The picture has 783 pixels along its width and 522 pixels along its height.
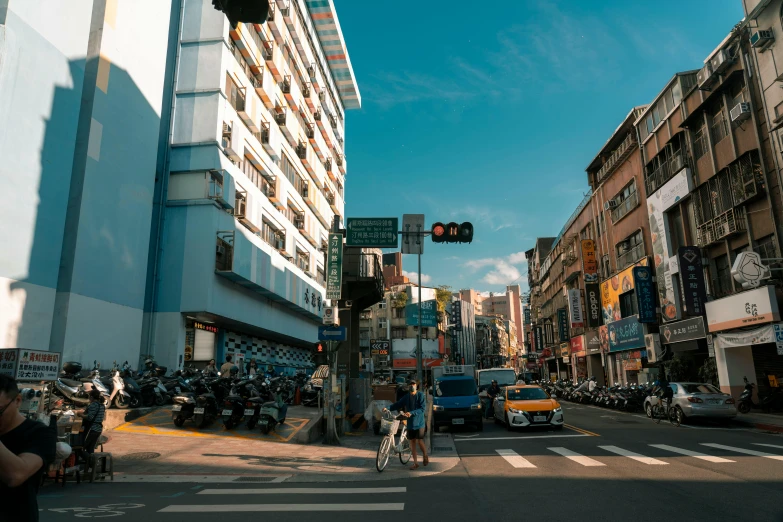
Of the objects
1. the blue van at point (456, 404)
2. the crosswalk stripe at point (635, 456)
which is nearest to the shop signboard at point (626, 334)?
the blue van at point (456, 404)

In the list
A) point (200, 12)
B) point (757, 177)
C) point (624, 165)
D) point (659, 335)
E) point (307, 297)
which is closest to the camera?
point (757, 177)

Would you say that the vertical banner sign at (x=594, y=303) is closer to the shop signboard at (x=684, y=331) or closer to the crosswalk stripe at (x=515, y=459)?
the shop signboard at (x=684, y=331)

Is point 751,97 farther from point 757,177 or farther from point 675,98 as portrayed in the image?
point 675,98

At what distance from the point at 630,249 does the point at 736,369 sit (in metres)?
12.8

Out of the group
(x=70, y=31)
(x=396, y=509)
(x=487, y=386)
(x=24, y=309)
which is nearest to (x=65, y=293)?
(x=24, y=309)

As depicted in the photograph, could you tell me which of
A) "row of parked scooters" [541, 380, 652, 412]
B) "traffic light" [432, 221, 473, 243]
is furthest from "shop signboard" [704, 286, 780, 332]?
"traffic light" [432, 221, 473, 243]

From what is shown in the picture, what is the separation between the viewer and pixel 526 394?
18656 millimetres

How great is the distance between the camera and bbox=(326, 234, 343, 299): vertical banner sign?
1755cm

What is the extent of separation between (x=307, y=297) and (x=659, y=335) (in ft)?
72.2

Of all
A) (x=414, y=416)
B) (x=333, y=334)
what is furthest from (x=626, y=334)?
(x=414, y=416)

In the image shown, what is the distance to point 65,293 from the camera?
17094 millimetres

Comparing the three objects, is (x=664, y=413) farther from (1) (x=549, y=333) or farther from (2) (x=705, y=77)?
(1) (x=549, y=333)

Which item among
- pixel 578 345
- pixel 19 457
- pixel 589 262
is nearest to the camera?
pixel 19 457

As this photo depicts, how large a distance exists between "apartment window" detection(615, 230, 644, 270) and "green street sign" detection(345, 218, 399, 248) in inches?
825
